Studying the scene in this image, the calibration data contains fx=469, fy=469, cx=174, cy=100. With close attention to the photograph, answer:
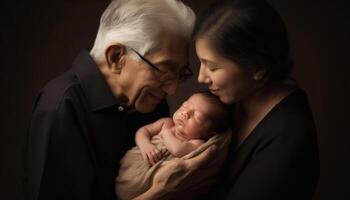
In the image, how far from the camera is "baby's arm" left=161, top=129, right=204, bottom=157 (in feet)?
4.72

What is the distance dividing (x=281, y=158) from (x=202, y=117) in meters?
0.29

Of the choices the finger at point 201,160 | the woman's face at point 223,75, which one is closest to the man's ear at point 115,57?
the woman's face at point 223,75

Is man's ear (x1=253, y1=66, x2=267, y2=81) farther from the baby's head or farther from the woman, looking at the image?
the baby's head

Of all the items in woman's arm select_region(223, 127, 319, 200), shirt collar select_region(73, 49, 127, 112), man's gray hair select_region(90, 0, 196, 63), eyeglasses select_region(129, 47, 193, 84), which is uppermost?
man's gray hair select_region(90, 0, 196, 63)

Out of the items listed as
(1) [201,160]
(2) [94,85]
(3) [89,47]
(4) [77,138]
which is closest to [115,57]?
(2) [94,85]

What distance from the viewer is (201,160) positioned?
4.59 ft

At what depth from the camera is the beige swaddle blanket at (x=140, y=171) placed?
1430mm

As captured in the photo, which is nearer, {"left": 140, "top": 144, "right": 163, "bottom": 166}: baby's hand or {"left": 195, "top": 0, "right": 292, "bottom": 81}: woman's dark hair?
{"left": 195, "top": 0, "right": 292, "bottom": 81}: woman's dark hair

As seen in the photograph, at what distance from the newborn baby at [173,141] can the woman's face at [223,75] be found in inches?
4.4

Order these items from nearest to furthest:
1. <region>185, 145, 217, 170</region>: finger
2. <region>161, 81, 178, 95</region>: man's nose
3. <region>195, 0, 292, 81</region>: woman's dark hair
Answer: <region>195, 0, 292, 81</region>: woman's dark hair → <region>185, 145, 217, 170</region>: finger → <region>161, 81, 178, 95</region>: man's nose

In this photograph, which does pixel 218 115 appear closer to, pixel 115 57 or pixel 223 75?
pixel 223 75

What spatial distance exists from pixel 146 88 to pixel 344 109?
1196 millimetres

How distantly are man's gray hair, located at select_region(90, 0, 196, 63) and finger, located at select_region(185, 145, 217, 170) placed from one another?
14.0 inches

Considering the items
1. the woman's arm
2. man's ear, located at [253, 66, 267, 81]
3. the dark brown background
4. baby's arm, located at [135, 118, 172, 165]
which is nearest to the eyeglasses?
baby's arm, located at [135, 118, 172, 165]
